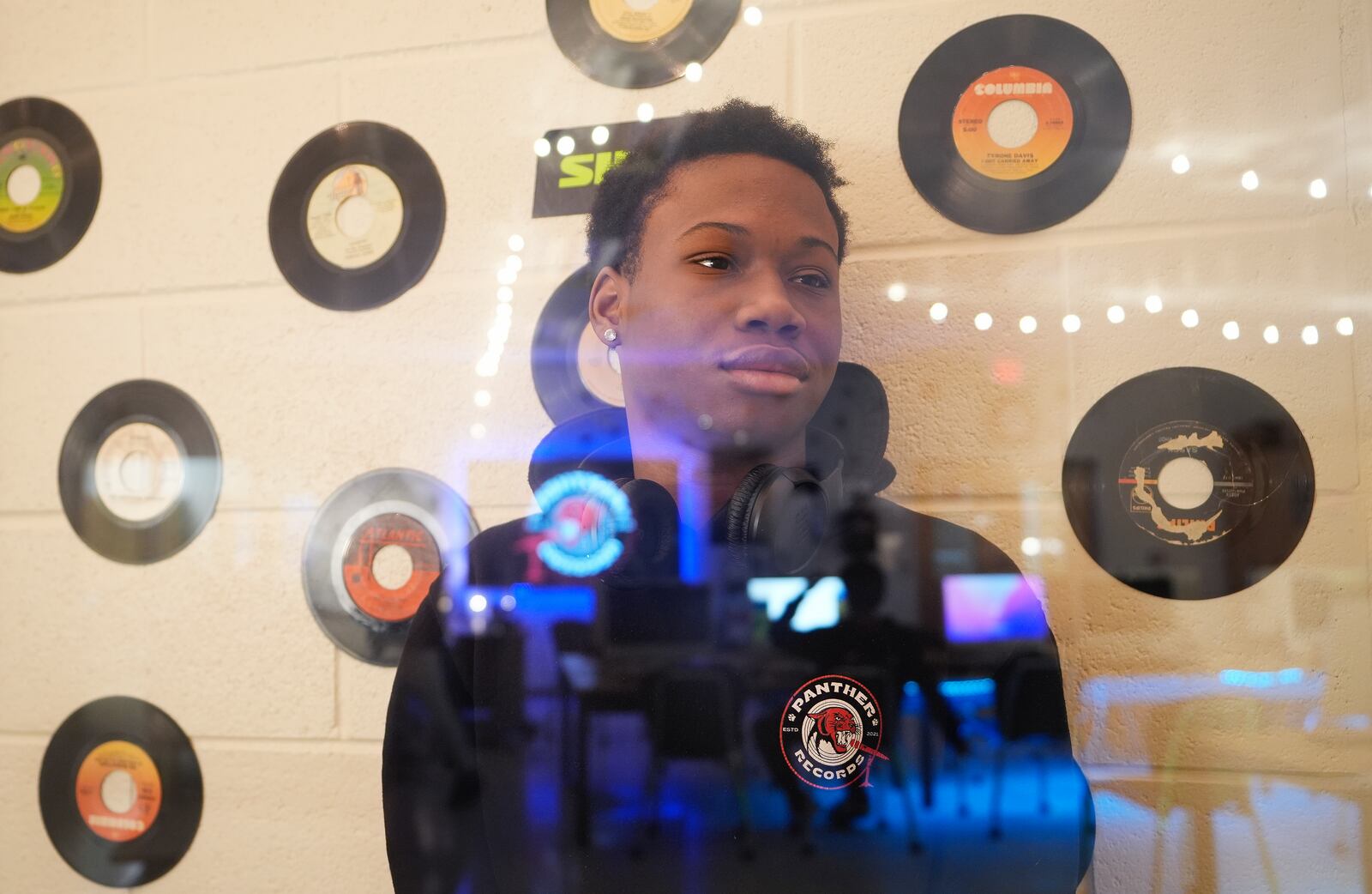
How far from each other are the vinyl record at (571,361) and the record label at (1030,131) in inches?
19.3

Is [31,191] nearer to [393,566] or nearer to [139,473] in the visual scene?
[139,473]

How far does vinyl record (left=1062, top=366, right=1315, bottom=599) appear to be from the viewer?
100 centimetres

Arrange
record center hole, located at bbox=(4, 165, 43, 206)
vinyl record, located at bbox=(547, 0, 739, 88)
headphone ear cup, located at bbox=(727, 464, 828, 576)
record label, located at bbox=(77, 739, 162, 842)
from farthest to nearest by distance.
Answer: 1. record center hole, located at bbox=(4, 165, 43, 206)
2. record label, located at bbox=(77, 739, 162, 842)
3. vinyl record, located at bbox=(547, 0, 739, 88)
4. headphone ear cup, located at bbox=(727, 464, 828, 576)

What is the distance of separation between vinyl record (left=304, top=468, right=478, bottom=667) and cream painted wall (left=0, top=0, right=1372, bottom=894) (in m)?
0.03

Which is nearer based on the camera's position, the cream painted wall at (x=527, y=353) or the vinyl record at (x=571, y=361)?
the cream painted wall at (x=527, y=353)

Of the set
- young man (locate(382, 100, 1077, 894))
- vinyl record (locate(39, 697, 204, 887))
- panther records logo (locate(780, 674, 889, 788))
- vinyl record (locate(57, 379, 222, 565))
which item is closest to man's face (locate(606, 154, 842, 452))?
young man (locate(382, 100, 1077, 894))

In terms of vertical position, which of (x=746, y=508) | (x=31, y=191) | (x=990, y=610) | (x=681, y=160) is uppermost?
(x=31, y=191)

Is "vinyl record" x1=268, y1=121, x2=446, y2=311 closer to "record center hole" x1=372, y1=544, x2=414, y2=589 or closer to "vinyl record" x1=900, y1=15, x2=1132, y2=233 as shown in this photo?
"record center hole" x1=372, y1=544, x2=414, y2=589

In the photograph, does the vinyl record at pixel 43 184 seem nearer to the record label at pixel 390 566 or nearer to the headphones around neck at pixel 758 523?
the record label at pixel 390 566

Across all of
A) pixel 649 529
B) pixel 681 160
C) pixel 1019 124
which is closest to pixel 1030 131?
pixel 1019 124

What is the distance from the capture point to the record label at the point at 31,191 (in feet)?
4.39

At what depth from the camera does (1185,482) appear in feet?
3.31

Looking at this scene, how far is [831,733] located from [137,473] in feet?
3.39

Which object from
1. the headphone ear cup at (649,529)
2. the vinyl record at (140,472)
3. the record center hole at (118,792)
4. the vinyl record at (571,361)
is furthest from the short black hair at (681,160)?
the record center hole at (118,792)
